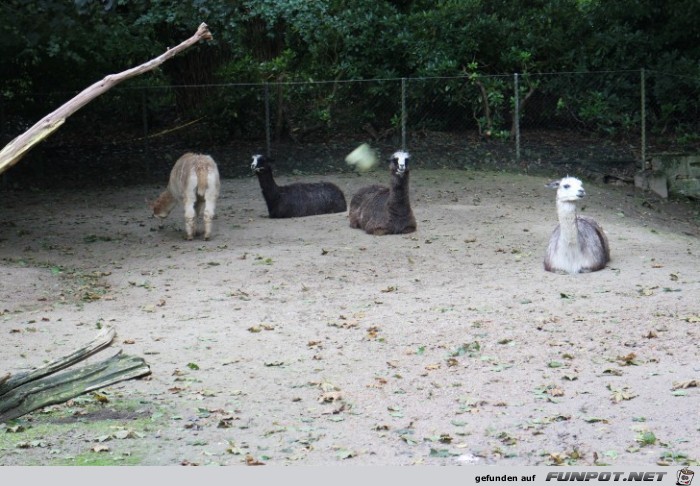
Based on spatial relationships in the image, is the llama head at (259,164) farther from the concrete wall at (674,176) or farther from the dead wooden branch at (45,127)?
the dead wooden branch at (45,127)

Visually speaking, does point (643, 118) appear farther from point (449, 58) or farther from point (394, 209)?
point (394, 209)

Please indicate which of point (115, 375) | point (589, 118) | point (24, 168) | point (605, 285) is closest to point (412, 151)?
point (589, 118)

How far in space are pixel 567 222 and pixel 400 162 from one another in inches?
121

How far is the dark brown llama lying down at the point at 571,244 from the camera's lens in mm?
11086

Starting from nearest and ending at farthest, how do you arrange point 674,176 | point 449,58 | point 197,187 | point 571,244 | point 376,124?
point 571,244
point 197,187
point 674,176
point 449,58
point 376,124

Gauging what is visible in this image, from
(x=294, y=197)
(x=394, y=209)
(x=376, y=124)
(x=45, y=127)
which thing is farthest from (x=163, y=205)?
(x=376, y=124)

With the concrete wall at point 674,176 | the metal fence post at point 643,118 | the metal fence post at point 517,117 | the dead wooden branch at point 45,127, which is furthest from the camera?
the metal fence post at point 517,117

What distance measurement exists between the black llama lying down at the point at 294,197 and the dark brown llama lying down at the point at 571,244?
5002 millimetres

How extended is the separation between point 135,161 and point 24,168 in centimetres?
213

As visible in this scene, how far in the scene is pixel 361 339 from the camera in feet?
28.8

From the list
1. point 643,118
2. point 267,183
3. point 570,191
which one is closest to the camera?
point 570,191

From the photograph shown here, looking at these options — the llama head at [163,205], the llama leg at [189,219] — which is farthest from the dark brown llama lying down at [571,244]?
the llama head at [163,205]

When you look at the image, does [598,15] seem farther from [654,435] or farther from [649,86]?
[654,435]

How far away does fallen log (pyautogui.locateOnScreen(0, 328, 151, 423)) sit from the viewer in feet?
21.5
